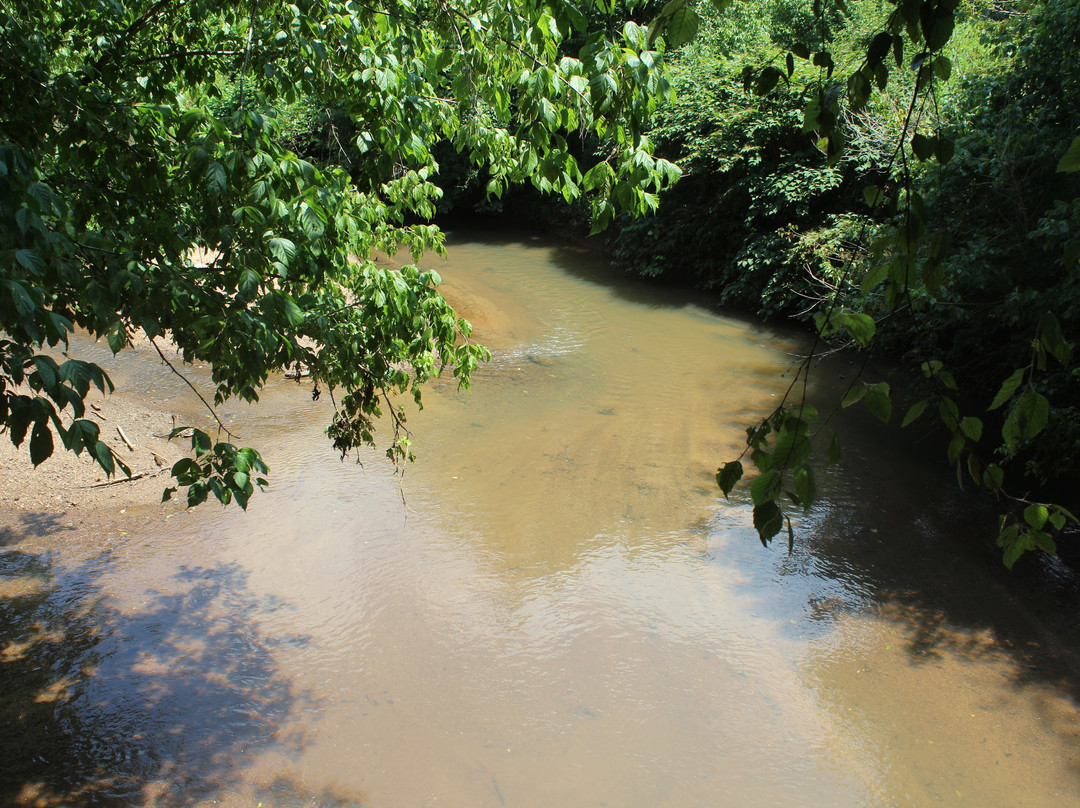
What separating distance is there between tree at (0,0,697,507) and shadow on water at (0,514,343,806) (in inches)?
82.1

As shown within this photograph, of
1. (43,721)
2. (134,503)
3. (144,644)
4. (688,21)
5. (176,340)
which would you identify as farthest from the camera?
(134,503)

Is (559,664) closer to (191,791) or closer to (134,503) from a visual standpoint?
(191,791)

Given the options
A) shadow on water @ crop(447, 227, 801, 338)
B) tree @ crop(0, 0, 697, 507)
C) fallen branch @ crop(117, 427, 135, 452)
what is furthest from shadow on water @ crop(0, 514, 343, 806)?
shadow on water @ crop(447, 227, 801, 338)

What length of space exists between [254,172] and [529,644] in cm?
409

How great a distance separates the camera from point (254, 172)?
9.80 ft

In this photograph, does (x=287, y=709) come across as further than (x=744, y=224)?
No

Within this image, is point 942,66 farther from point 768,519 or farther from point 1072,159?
→ point 768,519

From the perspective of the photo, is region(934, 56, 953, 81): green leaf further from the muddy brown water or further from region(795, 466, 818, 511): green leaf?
the muddy brown water

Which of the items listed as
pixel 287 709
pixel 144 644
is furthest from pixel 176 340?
pixel 144 644

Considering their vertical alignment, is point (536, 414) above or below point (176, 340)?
below

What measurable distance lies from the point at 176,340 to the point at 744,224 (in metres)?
12.0

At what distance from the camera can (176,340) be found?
10.8 feet

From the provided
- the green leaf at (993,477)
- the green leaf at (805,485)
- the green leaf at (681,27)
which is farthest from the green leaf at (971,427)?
the green leaf at (681,27)

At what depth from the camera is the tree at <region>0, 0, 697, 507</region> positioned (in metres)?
2.59
